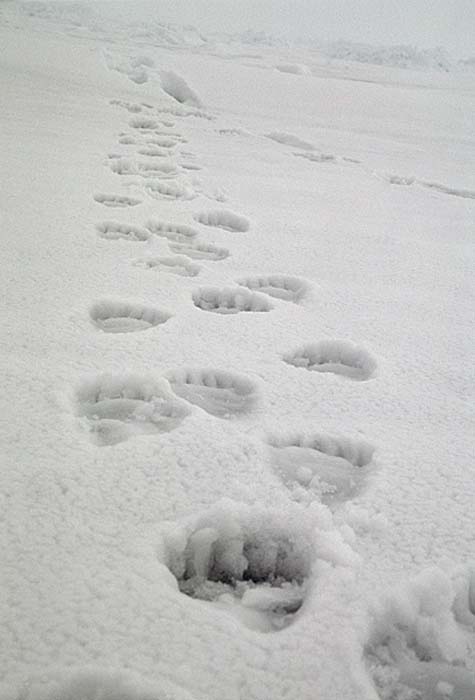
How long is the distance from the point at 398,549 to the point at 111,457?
1.13 ft

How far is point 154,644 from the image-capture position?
1.74ft

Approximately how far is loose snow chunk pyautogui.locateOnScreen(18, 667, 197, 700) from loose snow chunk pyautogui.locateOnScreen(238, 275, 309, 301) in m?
1.02

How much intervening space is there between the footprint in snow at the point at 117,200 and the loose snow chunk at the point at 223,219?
0.71ft

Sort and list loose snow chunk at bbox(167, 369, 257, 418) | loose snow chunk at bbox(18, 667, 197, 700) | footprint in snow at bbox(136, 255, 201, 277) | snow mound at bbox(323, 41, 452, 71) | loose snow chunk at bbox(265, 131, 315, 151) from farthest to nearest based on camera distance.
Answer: snow mound at bbox(323, 41, 452, 71) < loose snow chunk at bbox(265, 131, 315, 151) < footprint in snow at bbox(136, 255, 201, 277) < loose snow chunk at bbox(167, 369, 257, 418) < loose snow chunk at bbox(18, 667, 197, 700)

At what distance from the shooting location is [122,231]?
1.75m

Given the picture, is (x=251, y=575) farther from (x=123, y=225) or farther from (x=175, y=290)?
(x=123, y=225)

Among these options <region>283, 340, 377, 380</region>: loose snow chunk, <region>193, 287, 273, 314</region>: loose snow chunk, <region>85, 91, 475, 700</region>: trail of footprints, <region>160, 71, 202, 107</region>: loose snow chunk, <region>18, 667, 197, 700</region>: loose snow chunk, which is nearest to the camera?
<region>18, 667, 197, 700</region>: loose snow chunk

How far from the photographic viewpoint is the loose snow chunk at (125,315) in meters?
1.20

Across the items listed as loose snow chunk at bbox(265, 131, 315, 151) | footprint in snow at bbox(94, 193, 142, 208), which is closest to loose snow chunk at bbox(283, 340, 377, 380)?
footprint in snow at bbox(94, 193, 142, 208)

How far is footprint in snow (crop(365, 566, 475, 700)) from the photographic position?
540mm

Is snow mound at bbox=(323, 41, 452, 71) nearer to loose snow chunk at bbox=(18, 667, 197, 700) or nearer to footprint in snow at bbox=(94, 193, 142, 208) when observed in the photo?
footprint in snow at bbox=(94, 193, 142, 208)

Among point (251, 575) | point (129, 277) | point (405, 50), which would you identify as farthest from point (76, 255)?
point (405, 50)

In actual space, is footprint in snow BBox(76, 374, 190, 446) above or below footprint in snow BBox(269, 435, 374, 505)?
below

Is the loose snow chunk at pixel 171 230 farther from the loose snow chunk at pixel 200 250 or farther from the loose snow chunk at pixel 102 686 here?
the loose snow chunk at pixel 102 686
